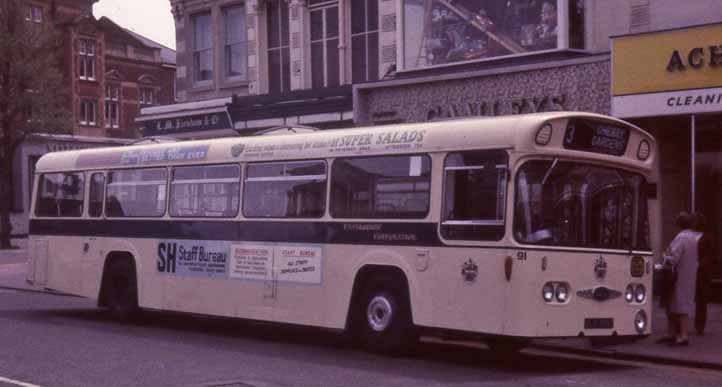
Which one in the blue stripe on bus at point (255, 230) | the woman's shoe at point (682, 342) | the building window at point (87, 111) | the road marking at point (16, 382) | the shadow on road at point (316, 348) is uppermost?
the building window at point (87, 111)

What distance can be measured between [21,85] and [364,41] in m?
20.4

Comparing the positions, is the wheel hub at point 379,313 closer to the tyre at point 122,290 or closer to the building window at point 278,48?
the tyre at point 122,290

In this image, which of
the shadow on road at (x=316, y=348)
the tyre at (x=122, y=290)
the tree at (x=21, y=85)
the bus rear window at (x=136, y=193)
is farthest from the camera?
the tree at (x=21, y=85)

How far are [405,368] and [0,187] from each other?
33582mm

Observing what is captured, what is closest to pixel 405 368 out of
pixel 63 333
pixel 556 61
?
pixel 63 333

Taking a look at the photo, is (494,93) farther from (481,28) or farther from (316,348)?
(316,348)

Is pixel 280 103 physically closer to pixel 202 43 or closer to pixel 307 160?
pixel 202 43

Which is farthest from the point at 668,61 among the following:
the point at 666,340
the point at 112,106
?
the point at 112,106

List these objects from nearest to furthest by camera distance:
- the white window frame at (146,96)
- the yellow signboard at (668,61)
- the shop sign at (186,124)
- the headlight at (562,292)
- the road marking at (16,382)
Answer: the road marking at (16,382) → the headlight at (562,292) → the yellow signboard at (668,61) → the shop sign at (186,124) → the white window frame at (146,96)

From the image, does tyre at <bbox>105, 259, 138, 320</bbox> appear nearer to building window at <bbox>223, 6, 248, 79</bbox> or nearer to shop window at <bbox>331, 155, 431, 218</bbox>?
shop window at <bbox>331, 155, 431, 218</bbox>

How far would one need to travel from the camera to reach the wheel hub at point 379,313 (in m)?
13.4

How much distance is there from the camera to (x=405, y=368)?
480 inches

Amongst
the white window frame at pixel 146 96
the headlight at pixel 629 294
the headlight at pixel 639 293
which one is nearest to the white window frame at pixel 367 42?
the headlight at pixel 639 293

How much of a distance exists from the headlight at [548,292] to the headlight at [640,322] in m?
1.39
